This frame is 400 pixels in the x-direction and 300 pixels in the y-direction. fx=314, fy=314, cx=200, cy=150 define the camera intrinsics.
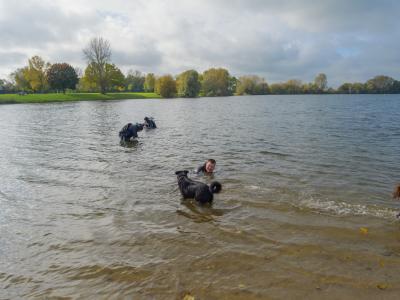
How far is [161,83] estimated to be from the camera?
365ft

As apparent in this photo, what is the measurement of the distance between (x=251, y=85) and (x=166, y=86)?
50692mm

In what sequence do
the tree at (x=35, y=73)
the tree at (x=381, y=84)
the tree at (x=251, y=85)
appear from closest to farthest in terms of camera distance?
the tree at (x=35, y=73)
the tree at (x=251, y=85)
the tree at (x=381, y=84)

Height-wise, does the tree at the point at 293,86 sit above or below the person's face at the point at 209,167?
above

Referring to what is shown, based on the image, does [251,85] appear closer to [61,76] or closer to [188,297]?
[61,76]

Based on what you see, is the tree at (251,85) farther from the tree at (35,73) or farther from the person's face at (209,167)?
the person's face at (209,167)

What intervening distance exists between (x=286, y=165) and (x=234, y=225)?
6894 mm

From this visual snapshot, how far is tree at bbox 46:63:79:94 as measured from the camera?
95.9 meters

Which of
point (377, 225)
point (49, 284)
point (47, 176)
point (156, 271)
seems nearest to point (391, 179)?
point (377, 225)

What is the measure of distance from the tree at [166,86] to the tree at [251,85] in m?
43.2

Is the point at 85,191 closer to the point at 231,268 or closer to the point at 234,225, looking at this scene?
the point at 234,225

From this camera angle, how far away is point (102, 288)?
5.24 m

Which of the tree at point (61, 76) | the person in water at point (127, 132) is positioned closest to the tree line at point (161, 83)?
the tree at point (61, 76)

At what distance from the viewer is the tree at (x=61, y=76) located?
315 feet

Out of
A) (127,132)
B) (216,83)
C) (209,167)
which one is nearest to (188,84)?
(216,83)
